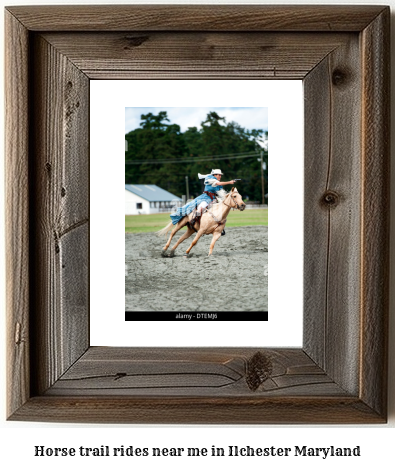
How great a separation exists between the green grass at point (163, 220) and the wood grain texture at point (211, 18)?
0.20 meters

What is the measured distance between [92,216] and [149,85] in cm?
16

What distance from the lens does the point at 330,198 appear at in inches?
21.8

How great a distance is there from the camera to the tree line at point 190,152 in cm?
55

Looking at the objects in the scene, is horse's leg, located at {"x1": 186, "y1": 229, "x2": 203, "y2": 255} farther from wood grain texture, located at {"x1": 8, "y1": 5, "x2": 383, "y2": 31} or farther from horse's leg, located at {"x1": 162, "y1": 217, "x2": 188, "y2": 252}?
wood grain texture, located at {"x1": 8, "y1": 5, "x2": 383, "y2": 31}

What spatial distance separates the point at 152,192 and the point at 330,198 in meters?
0.20

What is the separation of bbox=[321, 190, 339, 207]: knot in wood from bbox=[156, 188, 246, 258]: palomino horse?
0.10 meters

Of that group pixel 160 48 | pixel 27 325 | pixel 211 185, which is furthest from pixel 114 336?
pixel 160 48

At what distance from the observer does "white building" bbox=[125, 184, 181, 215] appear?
550mm

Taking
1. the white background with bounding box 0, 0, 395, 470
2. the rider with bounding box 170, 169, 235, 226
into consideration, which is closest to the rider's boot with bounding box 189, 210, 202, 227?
the rider with bounding box 170, 169, 235, 226

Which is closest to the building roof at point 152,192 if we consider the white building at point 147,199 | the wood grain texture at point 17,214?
the white building at point 147,199

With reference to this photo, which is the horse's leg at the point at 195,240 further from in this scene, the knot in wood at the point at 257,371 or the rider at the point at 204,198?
the knot in wood at the point at 257,371

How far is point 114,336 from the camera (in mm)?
564
